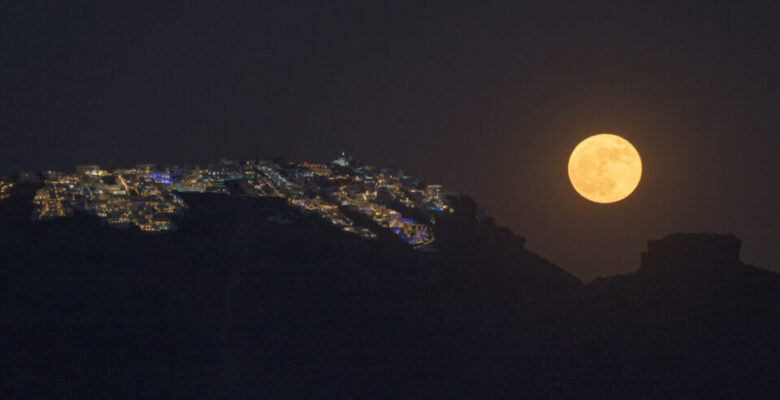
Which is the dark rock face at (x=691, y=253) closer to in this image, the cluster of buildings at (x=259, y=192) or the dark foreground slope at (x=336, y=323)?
the dark foreground slope at (x=336, y=323)

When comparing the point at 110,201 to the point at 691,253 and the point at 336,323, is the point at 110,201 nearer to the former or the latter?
the point at 336,323

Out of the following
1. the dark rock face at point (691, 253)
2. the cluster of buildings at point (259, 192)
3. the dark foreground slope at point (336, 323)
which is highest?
the cluster of buildings at point (259, 192)

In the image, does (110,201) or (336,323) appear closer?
(336,323)

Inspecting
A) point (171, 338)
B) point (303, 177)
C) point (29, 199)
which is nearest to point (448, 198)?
point (303, 177)

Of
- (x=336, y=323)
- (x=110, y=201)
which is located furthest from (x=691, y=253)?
(x=110, y=201)

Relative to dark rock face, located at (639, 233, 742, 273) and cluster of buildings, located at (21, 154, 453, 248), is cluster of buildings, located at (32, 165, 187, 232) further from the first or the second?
dark rock face, located at (639, 233, 742, 273)

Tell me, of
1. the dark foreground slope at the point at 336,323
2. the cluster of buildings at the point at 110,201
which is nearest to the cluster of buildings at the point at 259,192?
the cluster of buildings at the point at 110,201
